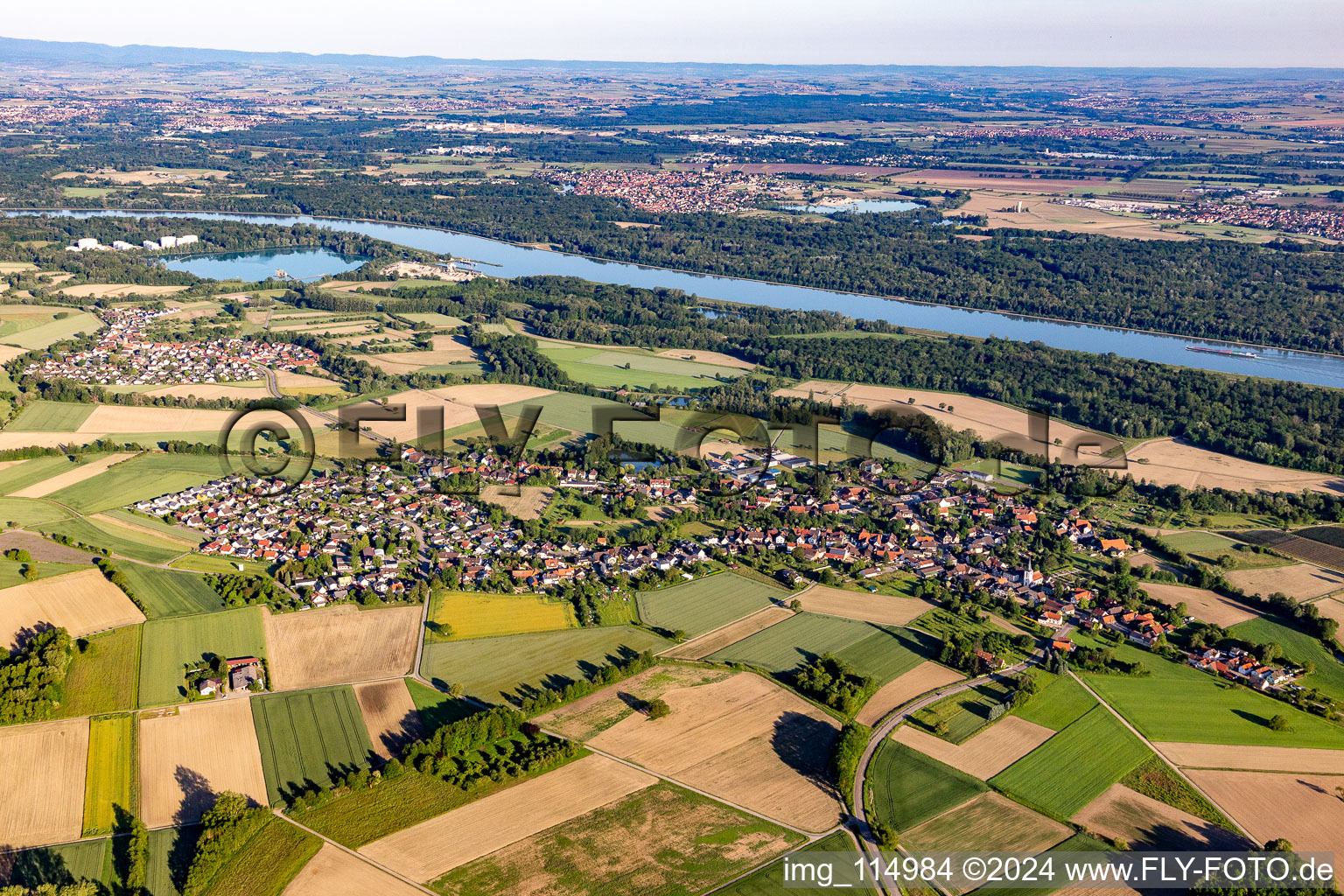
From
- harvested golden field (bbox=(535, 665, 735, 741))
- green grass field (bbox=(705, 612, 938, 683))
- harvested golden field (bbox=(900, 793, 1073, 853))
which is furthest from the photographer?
green grass field (bbox=(705, 612, 938, 683))

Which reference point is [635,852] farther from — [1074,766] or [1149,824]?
[1149,824]

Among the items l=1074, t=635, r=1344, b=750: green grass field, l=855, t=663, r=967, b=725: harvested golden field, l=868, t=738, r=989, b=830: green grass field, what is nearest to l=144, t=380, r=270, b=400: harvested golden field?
l=855, t=663, r=967, b=725: harvested golden field

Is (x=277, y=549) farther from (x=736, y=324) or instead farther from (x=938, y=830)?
(x=736, y=324)

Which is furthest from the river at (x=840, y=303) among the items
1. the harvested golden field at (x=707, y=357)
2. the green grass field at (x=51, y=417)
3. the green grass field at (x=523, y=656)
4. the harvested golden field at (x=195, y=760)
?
the harvested golden field at (x=195, y=760)

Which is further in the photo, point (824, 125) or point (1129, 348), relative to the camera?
point (824, 125)

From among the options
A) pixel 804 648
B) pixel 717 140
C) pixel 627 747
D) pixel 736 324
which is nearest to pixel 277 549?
pixel 627 747

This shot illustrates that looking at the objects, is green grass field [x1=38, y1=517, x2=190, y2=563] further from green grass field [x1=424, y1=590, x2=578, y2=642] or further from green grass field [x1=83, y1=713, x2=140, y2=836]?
green grass field [x1=424, y1=590, x2=578, y2=642]
